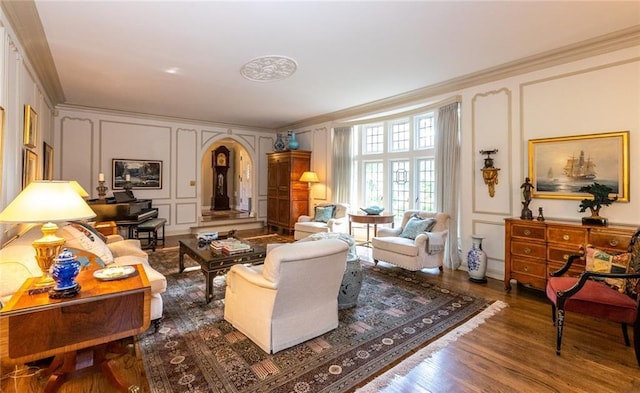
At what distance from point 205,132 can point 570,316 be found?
763 cm

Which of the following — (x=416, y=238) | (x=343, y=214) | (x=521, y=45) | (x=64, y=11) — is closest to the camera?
(x=64, y=11)

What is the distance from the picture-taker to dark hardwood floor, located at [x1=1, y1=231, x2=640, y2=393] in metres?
2.00

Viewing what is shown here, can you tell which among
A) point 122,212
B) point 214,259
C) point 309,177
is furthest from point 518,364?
point 122,212

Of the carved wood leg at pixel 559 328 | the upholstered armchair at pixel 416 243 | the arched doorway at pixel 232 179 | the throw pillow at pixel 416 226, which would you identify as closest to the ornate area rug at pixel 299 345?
the upholstered armchair at pixel 416 243

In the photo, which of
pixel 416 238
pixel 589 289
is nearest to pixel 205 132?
pixel 416 238

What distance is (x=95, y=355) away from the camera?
204 cm

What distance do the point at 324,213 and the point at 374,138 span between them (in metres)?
1.91

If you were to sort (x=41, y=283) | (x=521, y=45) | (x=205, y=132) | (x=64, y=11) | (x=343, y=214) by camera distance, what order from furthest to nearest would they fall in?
1. (x=205, y=132)
2. (x=343, y=214)
3. (x=521, y=45)
4. (x=64, y=11)
5. (x=41, y=283)

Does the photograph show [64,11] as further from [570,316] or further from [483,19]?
[570,316]

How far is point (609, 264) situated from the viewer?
2.60 meters

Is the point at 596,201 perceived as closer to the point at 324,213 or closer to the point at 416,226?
the point at 416,226

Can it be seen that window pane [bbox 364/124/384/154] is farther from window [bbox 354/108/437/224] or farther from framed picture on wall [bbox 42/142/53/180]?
framed picture on wall [bbox 42/142/53/180]

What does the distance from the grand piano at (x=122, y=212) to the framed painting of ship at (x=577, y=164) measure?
6.19 metres

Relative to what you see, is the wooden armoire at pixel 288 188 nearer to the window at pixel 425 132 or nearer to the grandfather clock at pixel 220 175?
the window at pixel 425 132
